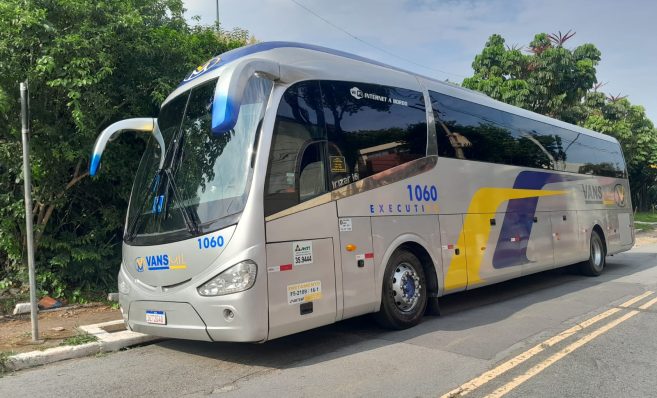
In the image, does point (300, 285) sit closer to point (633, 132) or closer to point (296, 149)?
point (296, 149)

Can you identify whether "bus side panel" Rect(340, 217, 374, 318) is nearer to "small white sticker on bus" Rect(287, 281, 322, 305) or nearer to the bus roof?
"small white sticker on bus" Rect(287, 281, 322, 305)

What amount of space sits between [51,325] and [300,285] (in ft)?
14.3

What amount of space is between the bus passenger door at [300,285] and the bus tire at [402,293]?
110cm

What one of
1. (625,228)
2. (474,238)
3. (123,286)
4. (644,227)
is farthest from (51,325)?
(644,227)

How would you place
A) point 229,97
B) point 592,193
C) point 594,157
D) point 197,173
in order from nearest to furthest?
1. point 229,97
2. point 197,173
3. point 592,193
4. point 594,157

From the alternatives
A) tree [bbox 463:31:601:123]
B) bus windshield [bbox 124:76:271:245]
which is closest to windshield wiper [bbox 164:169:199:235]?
bus windshield [bbox 124:76:271:245]

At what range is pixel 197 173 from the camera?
5523 mm

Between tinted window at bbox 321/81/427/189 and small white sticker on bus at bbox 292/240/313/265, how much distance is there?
2.67 feet

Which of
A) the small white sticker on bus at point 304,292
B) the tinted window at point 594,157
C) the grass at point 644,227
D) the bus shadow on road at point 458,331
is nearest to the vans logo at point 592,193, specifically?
the tinted window at point 594,157

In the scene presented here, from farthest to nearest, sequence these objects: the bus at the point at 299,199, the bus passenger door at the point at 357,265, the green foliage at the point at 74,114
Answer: the green foliage at the point at 74,114
the bus passenger door at the point at 357,265
the bus at the point at 299,199

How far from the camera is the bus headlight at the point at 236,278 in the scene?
4969 millimetres

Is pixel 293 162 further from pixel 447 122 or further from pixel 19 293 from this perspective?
pixel 19 293

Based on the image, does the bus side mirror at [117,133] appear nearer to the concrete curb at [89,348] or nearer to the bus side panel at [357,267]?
the concrete curb at [89,348]

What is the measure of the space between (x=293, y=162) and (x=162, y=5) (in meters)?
7.39
